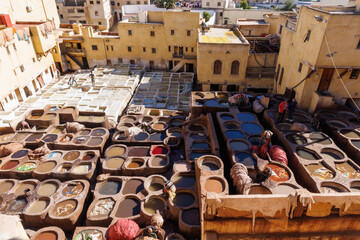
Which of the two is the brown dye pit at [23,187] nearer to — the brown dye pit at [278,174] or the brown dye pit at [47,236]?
the brown dye pit at [47,236]

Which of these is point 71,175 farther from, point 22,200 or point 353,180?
point 353,180

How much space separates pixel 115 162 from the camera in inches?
643

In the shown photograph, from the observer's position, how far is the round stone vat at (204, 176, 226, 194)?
11.3 meters

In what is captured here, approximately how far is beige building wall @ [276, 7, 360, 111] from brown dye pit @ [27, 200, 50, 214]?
1776 cm

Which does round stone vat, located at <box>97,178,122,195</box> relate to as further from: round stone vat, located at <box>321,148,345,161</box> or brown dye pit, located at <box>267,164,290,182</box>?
round stone vat, located at <box>321,148,345,161</box>

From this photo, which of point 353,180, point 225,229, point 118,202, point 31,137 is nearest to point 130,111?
point 31,137

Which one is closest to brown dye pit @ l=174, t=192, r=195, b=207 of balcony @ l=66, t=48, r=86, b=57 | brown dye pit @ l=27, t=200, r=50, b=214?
brown dye pit @ l=27, t=200, r=50, b=214

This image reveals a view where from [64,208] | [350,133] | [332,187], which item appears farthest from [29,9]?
[332,187]

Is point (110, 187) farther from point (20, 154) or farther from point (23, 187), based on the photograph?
point (20, 154)

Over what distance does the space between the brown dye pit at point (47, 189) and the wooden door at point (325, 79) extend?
18602 millimetres

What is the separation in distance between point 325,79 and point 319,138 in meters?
4.88

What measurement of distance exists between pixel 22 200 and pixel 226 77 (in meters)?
21.0

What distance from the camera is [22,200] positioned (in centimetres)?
1384

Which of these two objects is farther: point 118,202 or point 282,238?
point 118,202
